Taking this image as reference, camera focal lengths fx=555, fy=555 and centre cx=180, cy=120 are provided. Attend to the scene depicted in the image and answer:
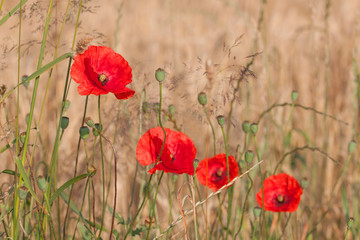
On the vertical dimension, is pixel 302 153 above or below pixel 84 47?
below

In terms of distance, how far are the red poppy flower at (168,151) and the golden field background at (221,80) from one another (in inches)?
3.7

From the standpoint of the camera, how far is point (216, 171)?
118cm

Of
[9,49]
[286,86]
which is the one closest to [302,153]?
[286,86]

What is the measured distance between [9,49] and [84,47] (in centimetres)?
20

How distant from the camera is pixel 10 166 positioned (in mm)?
1887

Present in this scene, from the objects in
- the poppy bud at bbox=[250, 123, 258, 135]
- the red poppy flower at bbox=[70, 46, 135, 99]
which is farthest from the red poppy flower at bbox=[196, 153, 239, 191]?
the red poppy flower at bbox=[70, 46, 135, 99]

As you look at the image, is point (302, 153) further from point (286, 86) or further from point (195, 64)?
point (195, 64)

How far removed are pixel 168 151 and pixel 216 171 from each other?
187 millimetres

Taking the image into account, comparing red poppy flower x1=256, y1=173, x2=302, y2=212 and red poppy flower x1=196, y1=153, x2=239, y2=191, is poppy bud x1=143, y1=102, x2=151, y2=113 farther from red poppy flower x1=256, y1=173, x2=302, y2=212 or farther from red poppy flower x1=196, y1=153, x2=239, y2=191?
red poppy flower x1=256, y1=173, x2=302, y2=212

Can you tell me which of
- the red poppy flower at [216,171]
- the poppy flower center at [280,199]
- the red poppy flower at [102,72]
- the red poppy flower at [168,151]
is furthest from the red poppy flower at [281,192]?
the red poppy flower at [102,72]

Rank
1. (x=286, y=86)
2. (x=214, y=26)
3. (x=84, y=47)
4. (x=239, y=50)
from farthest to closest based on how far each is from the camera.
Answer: (x=214, y=26) → (x=239, y=50) → (x=286, y=86) → (x=84, y=47)

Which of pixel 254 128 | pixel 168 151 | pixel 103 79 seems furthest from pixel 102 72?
pixel 254 128

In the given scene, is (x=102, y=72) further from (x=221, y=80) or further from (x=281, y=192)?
(x=281, y=192)

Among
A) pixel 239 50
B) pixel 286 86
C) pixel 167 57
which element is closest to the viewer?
pixel 286 86
